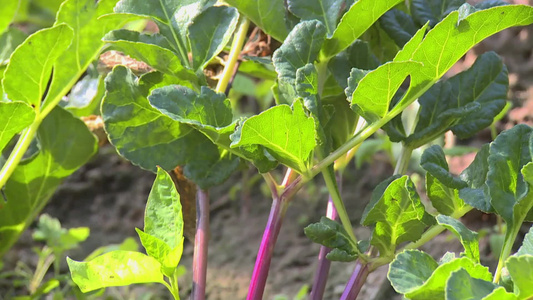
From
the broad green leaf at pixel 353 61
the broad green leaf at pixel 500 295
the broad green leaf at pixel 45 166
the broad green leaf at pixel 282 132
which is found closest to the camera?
the broad green leaf at pixel 500 295

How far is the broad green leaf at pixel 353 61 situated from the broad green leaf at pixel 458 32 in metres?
0.17

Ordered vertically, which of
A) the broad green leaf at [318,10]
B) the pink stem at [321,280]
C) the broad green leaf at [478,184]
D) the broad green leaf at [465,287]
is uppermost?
the broad green leaf at [318,10]

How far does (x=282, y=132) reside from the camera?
661 mm

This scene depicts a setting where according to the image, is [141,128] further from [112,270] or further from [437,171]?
[437,171]

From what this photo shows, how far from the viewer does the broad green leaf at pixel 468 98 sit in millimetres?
833

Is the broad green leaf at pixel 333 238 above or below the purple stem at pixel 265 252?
above

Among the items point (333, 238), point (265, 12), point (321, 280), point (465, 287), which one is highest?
point (265, 12)

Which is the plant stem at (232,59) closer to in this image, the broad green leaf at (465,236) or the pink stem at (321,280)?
the pink stem at (321,280)

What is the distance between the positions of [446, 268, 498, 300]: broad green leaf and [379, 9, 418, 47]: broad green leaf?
411 mm

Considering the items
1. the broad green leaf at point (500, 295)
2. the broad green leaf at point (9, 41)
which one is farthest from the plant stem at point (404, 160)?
the broad green leaf at point (9, 41)

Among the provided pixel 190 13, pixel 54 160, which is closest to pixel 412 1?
pixel 190 13

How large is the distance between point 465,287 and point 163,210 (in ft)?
1.17

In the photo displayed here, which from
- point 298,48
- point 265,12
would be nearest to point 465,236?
point 298,48

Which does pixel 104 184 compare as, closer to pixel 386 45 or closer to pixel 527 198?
pixel 386 45
